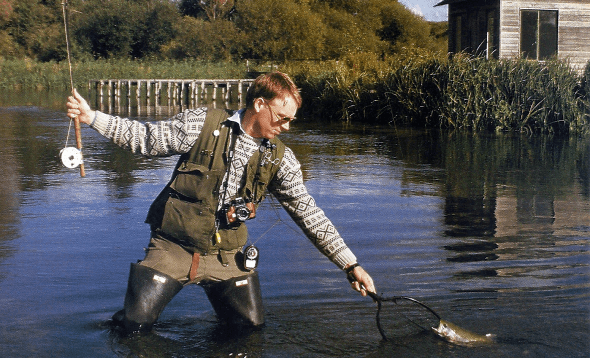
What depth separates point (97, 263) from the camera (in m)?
6.82

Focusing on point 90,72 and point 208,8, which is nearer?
point 90,72

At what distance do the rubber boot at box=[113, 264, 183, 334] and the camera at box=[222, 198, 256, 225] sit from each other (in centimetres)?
48

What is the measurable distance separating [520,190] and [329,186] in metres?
2.73

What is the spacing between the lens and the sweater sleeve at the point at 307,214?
465cm

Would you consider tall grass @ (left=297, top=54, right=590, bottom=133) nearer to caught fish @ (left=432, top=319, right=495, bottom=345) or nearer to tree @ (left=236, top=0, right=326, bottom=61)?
caught fish @ (left=432, top=319, right=495, bottom=345)

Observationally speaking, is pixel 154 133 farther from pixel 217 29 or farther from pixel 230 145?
pixel 217 29

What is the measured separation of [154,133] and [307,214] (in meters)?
1.06

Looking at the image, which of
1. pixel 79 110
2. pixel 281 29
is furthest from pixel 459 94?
pixel 281 29

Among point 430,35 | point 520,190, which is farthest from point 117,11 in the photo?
point 520,190

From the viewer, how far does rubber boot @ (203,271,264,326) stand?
471 cm

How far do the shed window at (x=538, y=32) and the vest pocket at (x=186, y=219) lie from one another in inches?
970

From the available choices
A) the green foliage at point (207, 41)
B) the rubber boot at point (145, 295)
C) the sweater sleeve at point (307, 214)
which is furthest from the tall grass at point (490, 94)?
the green foliage at point (207, 41)

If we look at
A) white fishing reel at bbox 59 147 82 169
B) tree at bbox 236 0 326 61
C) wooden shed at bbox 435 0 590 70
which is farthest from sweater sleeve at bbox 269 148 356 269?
tree at bbox 236 0 326 61

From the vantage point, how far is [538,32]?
2731 cm
